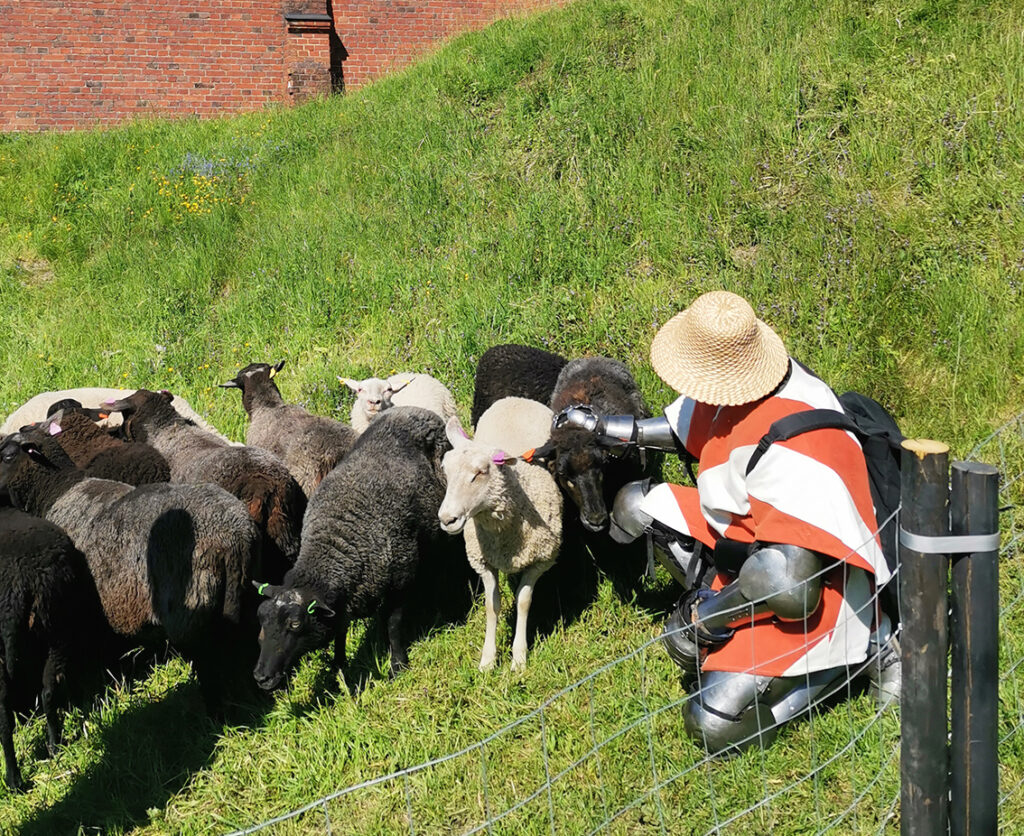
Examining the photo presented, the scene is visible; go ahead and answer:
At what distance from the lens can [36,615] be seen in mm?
4863

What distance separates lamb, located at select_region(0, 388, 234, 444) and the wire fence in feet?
12.8

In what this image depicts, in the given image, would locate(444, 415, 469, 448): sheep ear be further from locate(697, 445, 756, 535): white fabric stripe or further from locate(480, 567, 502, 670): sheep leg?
locate(697, 445, 756, 535): white fabric stripe

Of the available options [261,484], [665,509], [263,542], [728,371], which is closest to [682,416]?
[665,509]

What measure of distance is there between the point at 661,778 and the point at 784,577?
1065 millimetres

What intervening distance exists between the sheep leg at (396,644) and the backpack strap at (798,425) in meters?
2.53

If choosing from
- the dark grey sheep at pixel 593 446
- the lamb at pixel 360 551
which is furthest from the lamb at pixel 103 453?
the dark grey sheep at pixel 593 446

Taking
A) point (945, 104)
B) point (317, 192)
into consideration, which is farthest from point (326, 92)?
point (945, 104)

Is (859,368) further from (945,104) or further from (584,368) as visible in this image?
(945,104)

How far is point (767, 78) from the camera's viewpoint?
8938mm

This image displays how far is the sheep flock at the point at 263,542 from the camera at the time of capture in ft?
16.3

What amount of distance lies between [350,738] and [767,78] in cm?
717

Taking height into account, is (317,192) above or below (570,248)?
above

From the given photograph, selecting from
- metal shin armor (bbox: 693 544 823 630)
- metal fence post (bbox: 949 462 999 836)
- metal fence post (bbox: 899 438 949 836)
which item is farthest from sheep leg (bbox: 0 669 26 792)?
metal fence post (bbox: 949 462 999 836)

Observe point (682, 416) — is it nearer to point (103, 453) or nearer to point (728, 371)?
point (728, 371)
